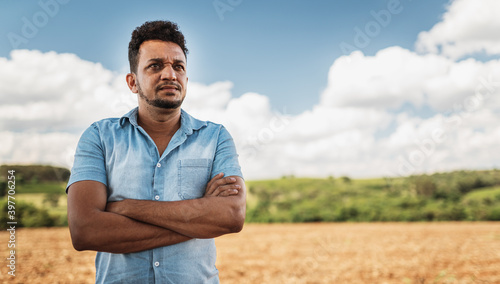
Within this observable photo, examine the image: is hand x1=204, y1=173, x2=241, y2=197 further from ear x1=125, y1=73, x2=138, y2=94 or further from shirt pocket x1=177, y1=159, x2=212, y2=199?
ear x1=125, y1=73, x2=138, y2=94

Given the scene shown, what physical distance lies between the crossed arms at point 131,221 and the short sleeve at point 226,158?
237 millimetres

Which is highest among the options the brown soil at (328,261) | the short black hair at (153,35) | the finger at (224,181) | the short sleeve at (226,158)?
the short black hair at (153,35)

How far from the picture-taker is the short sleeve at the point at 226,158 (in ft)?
8.53

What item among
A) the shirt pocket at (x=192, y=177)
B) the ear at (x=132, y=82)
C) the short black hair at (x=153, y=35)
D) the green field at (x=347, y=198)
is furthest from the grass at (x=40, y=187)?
the shirt pocket at (x=192, y=177)

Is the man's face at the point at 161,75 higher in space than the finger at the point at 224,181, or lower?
higher

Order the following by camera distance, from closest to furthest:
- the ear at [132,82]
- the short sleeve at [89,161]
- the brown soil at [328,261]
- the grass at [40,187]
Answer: the short sleeve at [89,161] → the ear at [132,82] → the brown soil at [328,261] → the grass at [40,187]

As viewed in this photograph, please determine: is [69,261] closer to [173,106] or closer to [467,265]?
[173,106]

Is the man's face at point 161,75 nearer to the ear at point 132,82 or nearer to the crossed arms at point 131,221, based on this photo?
the ear at point 132,82

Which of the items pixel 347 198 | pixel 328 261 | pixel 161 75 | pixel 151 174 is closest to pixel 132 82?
pixel 161 75

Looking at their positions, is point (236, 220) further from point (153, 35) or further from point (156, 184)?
point (153, 35)

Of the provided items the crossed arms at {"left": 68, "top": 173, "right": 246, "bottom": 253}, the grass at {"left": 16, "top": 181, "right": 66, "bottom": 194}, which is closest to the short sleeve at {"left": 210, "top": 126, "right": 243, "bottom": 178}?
the crossed arms at {"left": 68, "top": 173, "right": 246, "bottom": 253}

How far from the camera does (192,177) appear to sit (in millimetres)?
2480

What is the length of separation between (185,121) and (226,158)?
1.25 ft

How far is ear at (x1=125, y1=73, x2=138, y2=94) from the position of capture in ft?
9.19
